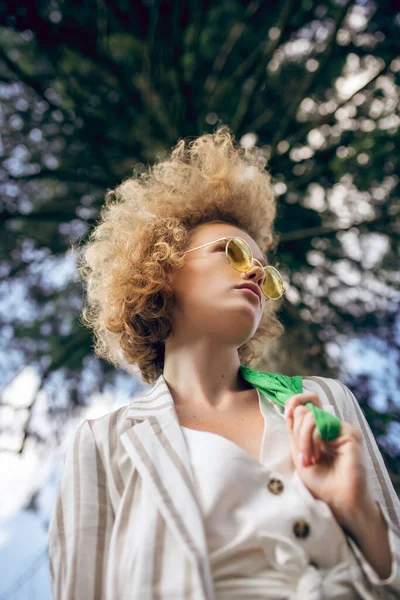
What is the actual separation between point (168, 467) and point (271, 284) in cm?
71

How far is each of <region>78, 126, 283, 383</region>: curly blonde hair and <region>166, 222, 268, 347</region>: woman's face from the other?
0.18ft

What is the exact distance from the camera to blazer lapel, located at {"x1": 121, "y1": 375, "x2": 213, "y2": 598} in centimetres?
89

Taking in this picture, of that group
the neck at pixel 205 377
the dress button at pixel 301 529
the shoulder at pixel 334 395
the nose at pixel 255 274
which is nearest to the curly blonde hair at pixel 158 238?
the neck at pixel 205 377

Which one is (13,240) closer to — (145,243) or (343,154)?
(145,243)

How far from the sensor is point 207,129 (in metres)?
3.50

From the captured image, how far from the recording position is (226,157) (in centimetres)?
210

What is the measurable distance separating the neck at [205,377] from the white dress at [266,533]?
0.97ft

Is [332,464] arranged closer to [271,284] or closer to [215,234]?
[271,284]

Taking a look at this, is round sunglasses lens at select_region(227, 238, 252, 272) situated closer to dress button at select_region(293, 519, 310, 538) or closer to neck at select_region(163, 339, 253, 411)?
neck at select_region(163, 339, 253, 411)

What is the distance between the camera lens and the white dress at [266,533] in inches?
35.2

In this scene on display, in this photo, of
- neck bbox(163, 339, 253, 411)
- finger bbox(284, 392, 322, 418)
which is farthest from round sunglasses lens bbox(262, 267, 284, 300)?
finger bbox(284, 392, 322, 418)

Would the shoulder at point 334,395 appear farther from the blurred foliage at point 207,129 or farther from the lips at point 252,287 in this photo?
the blurred foliage at point 207,129

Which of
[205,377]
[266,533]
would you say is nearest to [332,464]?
[266,533]

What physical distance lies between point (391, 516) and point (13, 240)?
3151mm
